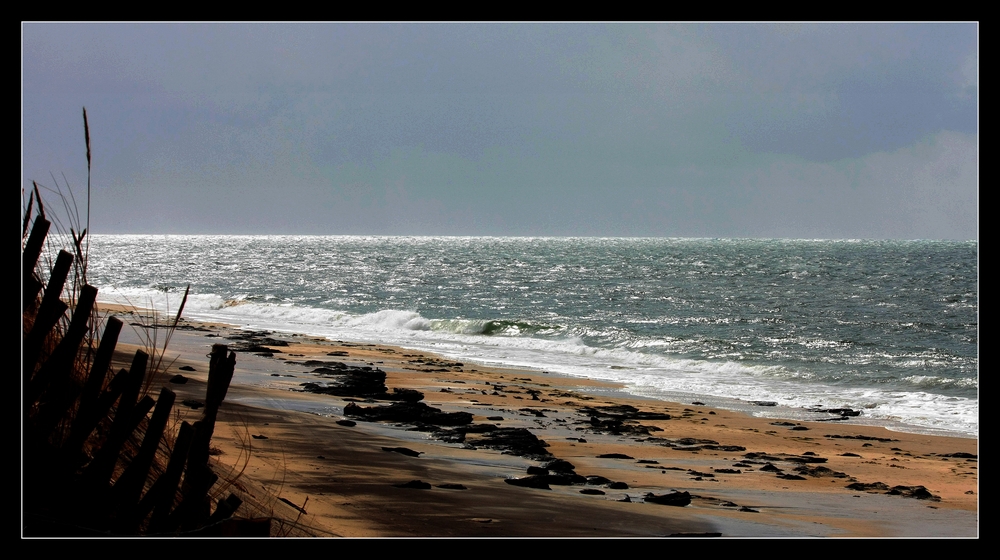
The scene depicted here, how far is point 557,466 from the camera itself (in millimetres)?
7840

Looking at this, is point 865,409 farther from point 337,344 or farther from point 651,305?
point 651,305

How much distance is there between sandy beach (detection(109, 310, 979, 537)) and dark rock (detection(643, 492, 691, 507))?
0.08ft

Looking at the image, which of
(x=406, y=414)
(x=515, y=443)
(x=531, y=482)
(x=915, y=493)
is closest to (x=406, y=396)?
(x=406, y=414)

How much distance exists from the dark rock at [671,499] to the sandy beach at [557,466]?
24 mm

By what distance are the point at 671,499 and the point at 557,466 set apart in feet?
4.18

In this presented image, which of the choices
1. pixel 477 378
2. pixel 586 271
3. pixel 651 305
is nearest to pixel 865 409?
pixel 477 378

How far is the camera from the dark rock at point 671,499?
691 centimetres

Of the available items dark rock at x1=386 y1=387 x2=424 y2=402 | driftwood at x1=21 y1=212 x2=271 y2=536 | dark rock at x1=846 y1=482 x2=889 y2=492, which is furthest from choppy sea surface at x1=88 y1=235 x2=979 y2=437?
dark rock at x1=386 y1=387 x2=424 y2=402

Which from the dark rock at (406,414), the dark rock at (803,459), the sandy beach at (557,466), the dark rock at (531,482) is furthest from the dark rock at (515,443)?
the dark rock at (803,459)

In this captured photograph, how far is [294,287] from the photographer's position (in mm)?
52938

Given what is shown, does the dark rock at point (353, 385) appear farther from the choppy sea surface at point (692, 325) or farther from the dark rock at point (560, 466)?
the dark rock at point (560, 466)

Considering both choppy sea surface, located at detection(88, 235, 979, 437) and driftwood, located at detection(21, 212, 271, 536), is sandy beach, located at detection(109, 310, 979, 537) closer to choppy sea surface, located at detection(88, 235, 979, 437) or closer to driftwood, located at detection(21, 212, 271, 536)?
driftwood, located at detection(21, 212, 271, 536)
